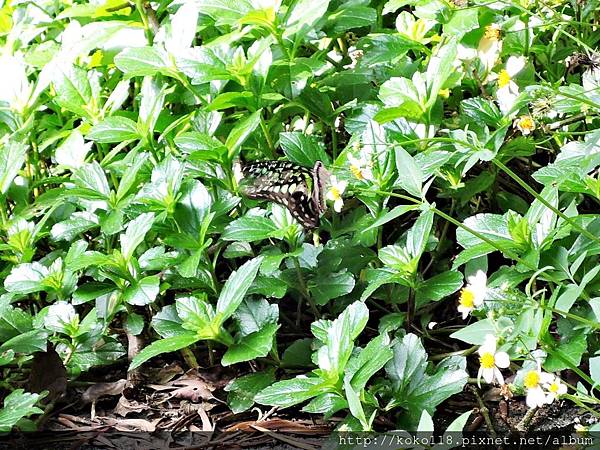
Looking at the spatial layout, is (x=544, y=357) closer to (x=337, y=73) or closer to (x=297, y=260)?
(x=297, y=260)

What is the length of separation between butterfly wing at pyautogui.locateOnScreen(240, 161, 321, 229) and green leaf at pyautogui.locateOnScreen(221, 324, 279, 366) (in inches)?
8.2

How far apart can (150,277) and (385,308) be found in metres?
0.45

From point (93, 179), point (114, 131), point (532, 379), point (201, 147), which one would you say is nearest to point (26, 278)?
point (93, 179)

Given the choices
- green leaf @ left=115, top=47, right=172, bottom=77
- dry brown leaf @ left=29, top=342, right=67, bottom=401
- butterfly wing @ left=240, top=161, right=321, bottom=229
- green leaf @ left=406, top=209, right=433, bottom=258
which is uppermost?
green leaf @ left=115, top=47, right=172, bottom=77

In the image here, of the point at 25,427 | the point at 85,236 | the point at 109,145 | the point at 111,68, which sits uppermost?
the point at 111,68

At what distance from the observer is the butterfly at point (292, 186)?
1.46 meters

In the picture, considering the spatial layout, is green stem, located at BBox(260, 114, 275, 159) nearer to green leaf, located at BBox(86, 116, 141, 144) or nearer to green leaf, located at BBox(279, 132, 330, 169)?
green leaf, located at BBox(279, 132, 330, 169)

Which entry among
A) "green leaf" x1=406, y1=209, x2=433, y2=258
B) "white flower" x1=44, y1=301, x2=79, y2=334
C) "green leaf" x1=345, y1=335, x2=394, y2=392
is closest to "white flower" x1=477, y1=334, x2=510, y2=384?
"green leaf" x1=345, y1=335, x2=394, y2=392

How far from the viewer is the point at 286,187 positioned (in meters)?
1.51

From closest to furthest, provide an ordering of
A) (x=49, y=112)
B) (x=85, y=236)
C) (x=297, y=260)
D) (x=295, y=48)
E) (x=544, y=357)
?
1. (x=544, y=357)
2. (x=297, y=260)
3. (x=295, y=48)
4. (x=85, y=236)
5. (x=49, y=112)

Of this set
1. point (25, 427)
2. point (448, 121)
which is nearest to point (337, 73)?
point (448, 121)

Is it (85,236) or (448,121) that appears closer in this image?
(448,121)

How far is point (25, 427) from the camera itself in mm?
1532

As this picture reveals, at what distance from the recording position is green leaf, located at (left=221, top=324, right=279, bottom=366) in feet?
4.58
